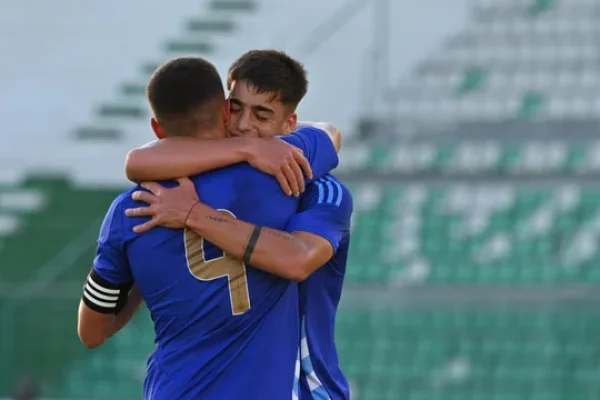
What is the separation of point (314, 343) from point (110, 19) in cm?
1610

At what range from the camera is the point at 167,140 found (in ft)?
→ 10.8

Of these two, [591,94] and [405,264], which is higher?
[591,94]

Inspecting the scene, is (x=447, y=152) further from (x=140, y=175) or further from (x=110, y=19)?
(x=140, y=175)

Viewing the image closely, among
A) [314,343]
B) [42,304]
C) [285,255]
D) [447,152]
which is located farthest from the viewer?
[447,152]

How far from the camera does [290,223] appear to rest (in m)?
3.27

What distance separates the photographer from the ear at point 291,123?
3406 millimetres

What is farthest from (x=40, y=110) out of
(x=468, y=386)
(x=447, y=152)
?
(x=468, y=386)

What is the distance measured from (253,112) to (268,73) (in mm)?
100

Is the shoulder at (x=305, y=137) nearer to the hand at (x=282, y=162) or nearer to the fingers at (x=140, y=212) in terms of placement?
the hand at (x=282, y=162)

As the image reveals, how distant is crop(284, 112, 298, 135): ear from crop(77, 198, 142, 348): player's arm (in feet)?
1.44

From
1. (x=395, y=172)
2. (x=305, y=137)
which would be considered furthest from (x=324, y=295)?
(x=395, y=172)

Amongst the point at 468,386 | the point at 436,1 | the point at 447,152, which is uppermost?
the point at 436,1

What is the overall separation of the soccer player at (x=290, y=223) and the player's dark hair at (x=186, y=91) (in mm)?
78

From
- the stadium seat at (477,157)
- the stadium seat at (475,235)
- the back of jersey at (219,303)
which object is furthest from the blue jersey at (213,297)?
the stadium seat at (477,157)
